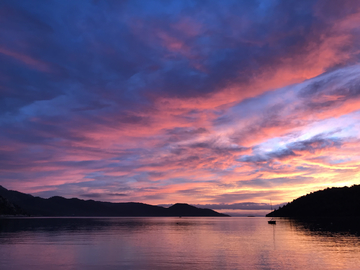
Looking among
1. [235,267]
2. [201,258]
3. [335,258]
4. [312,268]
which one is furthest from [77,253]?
[335,258]

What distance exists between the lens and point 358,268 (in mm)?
38750

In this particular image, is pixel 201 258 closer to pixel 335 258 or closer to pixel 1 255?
pixel 335 258

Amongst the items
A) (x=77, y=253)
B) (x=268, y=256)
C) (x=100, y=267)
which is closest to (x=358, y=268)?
(x=268, y=256)

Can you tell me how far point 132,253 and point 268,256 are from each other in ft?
A: 77.8

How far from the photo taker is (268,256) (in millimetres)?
50031

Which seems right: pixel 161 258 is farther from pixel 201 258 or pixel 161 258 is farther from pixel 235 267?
pixel 235 267

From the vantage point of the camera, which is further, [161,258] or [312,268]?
[161,258]

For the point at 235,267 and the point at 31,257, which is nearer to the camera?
the point at 235,267

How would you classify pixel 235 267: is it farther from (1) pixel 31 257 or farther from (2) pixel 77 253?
(1) pixel 31 257

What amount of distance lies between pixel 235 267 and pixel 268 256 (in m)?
13.1

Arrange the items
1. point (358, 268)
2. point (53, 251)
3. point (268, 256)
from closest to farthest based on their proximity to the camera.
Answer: point (358, 268)
point (268, 256)
point (53, 251)

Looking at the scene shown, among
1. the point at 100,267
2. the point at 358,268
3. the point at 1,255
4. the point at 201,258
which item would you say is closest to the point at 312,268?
the point at 358,268

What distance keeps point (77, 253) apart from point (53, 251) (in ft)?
17.8

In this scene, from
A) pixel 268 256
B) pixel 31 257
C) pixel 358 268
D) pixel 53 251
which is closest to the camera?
pixel 358 268
